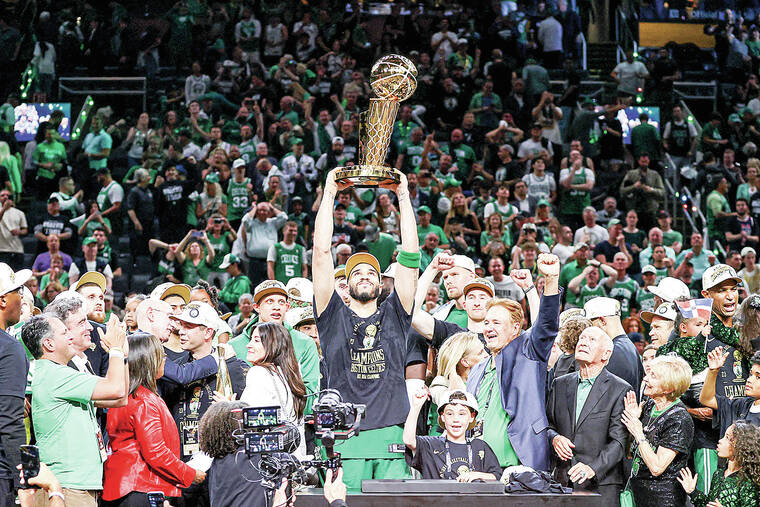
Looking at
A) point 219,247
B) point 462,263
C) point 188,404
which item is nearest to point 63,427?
point 188,404

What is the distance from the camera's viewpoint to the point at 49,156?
17266mm

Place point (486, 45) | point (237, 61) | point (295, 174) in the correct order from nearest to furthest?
1. point (295, 174)
2. point (237, 61)
3. point (486, 45)

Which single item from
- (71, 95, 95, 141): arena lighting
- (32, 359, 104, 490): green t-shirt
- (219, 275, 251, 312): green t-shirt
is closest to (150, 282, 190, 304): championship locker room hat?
(32, 359, 104, 490): green t-shirt

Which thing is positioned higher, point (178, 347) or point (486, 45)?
point (486, 45)

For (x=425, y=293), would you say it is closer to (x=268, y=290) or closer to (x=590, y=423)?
(x=590, y=423)

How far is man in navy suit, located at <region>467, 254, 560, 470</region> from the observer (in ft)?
22.6

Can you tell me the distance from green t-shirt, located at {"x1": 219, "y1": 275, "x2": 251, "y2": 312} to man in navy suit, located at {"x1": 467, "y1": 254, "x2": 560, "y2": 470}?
21.4ft

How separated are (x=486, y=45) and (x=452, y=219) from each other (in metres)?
7.13

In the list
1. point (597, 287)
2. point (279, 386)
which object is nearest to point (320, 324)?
point (279, 386)

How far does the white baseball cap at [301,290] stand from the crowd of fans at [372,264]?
0.16ft

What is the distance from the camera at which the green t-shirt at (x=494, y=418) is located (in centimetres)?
693

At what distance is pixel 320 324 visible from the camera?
6402 millimetres

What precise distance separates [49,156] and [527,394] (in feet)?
40.2

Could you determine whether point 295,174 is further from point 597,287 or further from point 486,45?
point 486,45
